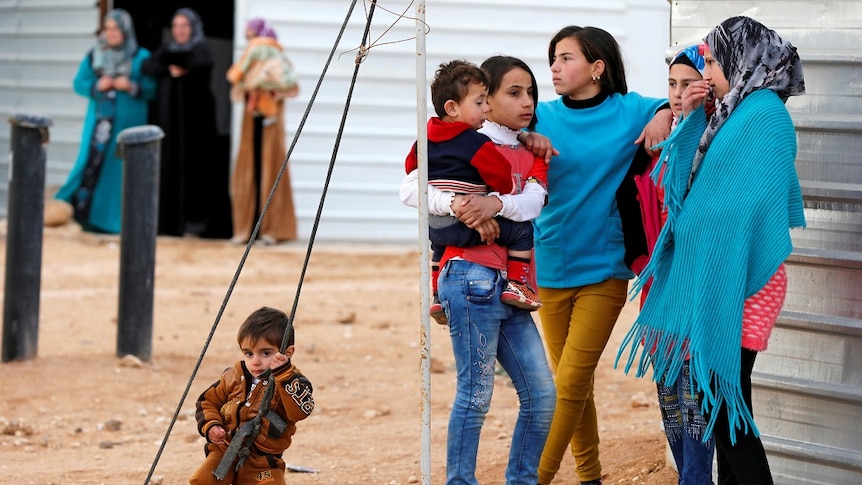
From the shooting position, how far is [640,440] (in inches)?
215

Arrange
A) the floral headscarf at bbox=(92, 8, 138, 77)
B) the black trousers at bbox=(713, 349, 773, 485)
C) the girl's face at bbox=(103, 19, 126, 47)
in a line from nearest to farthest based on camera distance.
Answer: the black trousers at bbox=(713, 349, 773, 485) → the girl's face at bbox=(103, 19, 126, 47) → the floral headscarf at bbox=(92, 8, 138, 77)

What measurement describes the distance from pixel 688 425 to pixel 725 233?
28.1 inches

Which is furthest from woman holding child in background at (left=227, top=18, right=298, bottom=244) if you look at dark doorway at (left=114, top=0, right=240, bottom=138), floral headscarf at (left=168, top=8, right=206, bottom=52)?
dark doorway at (left=114, top=0, right=240, bottom=138)

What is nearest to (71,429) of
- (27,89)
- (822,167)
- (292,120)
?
(822,167)

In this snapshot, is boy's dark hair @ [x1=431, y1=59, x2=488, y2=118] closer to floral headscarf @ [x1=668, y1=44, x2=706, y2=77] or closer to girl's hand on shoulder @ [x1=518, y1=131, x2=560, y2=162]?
girl's hand on shoulder @ [x1=518, y1=131, x2=560, y2=162]

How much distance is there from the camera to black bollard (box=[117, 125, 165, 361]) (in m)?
7.39

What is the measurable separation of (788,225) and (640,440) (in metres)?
2.01

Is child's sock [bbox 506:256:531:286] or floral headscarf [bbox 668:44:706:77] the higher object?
floral headscarf [bbox 668:44:706:77]

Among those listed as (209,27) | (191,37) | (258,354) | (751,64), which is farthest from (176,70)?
(751,64)

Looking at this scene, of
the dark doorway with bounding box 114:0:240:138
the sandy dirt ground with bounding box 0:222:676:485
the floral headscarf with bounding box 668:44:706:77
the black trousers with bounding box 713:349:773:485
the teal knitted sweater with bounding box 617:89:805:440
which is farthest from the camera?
the dark doorway with bounding box 114:0:240:138

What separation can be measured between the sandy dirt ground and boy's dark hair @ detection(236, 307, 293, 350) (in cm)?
15

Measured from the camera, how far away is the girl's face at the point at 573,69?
4.46 metres

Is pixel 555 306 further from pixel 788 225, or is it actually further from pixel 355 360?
pixel 355 360

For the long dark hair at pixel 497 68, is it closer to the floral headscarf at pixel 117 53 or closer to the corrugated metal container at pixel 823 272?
the corrugated metal container at pixel 823 272
